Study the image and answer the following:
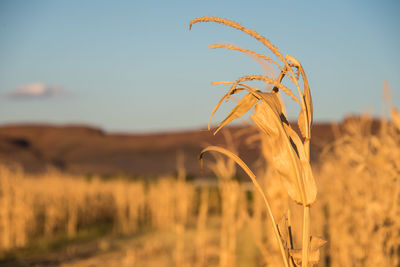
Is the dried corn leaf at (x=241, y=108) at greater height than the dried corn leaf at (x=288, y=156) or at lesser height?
greater

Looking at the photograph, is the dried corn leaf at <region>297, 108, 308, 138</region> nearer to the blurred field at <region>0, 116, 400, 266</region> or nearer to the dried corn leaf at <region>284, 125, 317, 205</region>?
the dried corn leaf at <region>284, 125, 317, 205</region>

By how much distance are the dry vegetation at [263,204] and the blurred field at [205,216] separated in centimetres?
2

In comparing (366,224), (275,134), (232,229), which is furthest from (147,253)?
(275,134)

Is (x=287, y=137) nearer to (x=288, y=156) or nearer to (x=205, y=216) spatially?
(x=288, y=156)

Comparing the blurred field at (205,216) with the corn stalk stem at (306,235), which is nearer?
the corn stalk stem at (306,235)

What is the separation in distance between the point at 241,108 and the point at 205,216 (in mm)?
5952

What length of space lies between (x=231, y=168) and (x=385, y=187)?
4.78 feet

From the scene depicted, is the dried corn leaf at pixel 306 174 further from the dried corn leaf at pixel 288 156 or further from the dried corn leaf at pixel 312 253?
the dried corn leaf at pixel 312 253

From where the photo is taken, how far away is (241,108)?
2.94 ft

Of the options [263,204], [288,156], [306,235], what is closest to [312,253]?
[306,235]

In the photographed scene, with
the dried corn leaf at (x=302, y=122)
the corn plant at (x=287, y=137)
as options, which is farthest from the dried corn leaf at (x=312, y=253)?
the dried corn leaf at (x=302, y=122)

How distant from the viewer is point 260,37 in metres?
0.82

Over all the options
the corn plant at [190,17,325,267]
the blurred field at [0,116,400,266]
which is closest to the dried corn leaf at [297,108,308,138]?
the corn plant at [190,17,325,267]

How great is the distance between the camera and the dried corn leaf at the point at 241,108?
2.90 ft
